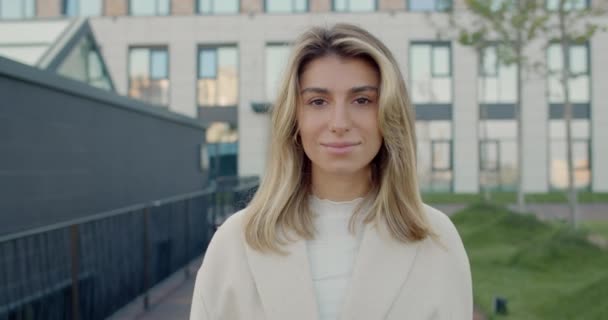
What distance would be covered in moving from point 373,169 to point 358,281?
40cm

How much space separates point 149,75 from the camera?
3045 cm

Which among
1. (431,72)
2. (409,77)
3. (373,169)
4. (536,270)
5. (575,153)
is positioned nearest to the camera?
(373,169)

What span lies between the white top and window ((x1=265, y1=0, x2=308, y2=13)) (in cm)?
2915

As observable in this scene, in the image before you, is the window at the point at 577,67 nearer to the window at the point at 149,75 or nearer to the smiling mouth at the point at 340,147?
the window at the point at 149,75

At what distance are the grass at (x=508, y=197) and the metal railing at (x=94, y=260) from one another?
18085 millimetres

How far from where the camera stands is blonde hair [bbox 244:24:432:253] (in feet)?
6.10

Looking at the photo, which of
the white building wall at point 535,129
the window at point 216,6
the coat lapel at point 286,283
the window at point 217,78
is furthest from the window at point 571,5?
the window at point 217,78

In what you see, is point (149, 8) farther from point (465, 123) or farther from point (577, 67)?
point (577, 67)

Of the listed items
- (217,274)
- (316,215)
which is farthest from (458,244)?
(217,274)

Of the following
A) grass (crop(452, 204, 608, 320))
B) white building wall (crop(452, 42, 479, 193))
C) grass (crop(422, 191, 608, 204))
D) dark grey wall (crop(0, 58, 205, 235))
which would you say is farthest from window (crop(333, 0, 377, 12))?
grass (crop(452, 204, 608, 320))

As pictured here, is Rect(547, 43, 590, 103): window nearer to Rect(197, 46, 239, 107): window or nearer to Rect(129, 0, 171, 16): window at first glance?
Rect(197, 46, 239, 107): window

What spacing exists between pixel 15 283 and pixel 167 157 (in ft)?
30.0

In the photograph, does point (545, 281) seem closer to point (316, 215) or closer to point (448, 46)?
point (316, 215)

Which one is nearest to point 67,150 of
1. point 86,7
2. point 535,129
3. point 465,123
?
point 465,123
